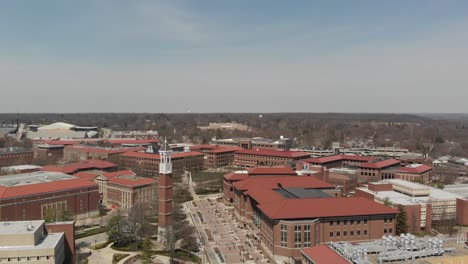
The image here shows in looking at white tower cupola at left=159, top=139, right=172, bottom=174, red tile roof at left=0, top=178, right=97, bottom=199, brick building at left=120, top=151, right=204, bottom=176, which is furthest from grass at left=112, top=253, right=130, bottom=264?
brick building at left=120, top=151, right=204, bottom=176

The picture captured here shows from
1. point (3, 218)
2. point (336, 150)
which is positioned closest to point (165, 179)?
point (3, 218)

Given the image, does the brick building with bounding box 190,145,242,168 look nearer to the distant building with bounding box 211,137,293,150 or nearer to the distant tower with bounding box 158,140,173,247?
the distant building with bounding box 211,137,293,150

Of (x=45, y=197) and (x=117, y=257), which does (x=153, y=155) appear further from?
(x=117, y=257)

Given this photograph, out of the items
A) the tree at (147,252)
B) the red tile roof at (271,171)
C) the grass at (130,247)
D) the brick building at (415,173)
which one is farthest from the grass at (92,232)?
the brick building at (415,173)

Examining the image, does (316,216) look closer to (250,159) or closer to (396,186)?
(396,186)

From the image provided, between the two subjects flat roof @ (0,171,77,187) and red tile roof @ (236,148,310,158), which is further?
red tile roof @ (236,148,310,158)

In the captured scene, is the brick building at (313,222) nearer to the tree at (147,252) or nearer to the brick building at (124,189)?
the tree at (147,252)

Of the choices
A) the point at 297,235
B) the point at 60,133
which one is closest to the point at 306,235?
the point at 297,235
